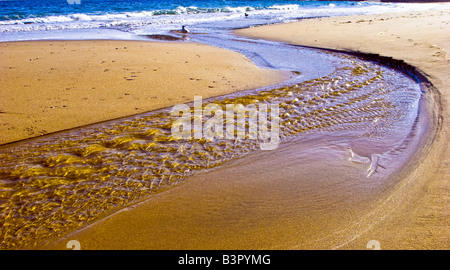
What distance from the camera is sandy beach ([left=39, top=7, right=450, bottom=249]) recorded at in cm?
219

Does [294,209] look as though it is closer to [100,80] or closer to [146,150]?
[146,150]

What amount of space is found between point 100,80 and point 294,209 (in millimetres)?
4503

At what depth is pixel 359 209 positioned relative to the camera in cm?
251

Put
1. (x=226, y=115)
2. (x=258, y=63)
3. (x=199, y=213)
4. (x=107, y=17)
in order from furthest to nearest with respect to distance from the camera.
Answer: (x=107, y=17)
(x=258, y=63)
(x=226, y=115)
(x=199, y=213)

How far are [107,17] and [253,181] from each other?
20.8 m

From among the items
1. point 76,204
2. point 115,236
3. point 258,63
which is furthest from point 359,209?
point 258,63

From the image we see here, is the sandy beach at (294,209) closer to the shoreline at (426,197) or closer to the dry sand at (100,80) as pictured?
the shoreline at (426,197)

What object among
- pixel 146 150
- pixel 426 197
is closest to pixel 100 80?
pixel 146 150

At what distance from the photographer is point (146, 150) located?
3.44m

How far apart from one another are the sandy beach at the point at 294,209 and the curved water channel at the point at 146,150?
0.19 metres

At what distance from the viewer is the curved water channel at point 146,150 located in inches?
98.6

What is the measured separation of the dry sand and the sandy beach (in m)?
2.10

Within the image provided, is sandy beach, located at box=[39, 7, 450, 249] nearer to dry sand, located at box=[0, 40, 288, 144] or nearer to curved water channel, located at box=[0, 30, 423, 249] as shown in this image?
curved water channel, located at box=[0, 30, 423, 249]
